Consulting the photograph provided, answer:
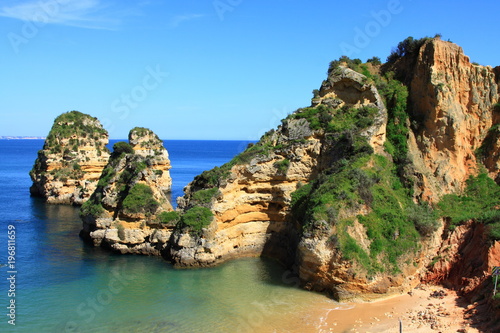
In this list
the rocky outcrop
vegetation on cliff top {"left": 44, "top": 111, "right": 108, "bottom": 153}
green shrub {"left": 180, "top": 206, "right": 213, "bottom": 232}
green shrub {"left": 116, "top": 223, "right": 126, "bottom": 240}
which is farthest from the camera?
vegetation on cliff top {"left": 44, "top": 111, "right": 108, "bottom": 153}

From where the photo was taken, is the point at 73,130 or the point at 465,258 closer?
the point at 465,258

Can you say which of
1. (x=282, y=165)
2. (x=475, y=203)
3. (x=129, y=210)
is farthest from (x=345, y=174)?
(x=129, y=210)

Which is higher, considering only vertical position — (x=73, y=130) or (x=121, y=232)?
(x=73, y=130)

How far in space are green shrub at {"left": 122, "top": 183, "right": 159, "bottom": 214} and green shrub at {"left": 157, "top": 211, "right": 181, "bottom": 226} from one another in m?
0.86

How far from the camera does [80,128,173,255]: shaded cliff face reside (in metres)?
32.9

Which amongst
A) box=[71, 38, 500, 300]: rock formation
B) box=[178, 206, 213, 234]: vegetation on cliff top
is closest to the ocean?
box=[71, 38, 500, 300]: rock formation

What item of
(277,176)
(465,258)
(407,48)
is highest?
(407,48)

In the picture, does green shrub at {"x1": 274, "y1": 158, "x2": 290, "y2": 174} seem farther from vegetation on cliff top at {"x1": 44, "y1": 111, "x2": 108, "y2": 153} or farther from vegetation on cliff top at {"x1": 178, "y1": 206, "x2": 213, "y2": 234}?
vegetation on cliff top at {"x1": 44, "y1": 111, "x2": 108, "y2": 153}

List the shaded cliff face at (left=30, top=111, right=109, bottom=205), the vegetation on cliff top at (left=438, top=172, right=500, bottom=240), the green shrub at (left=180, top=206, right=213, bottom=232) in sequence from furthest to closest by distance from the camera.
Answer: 1. the shaded cliff face at (left=30, top=111, right=109, bottom=205)
2. the green shrub at (left=180, top=206, right=213, bottom=232)
3. the vegetation on cliff top at (left=438, top=172, right=500, bottom=240)

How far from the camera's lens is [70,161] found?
197 ft

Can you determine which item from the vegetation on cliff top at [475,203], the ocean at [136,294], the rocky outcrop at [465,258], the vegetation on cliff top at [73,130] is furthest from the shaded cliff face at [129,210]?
the vegetation on cliff top at [73,130]

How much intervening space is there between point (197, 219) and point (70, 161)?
122ft

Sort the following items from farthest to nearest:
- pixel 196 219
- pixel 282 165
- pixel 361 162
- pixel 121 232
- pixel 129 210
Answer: pixel 121 232
pixel 129 210
pixel 282 165
pixel 196 219
pixel 361 162

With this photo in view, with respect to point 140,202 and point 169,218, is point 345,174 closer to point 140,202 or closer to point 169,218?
point 169,218
